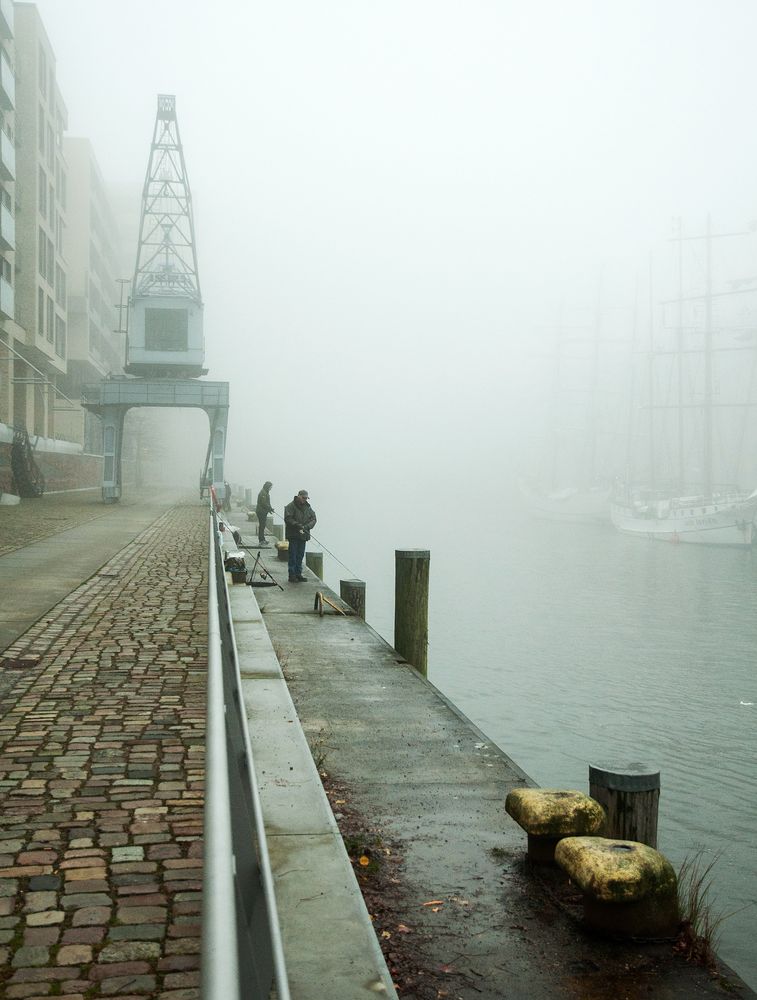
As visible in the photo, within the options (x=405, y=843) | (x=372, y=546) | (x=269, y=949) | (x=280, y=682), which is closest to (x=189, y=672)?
(x=280, y=682)

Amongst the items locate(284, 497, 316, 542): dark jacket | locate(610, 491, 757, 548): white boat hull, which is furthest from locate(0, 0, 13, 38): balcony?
locate(610, 491, 757, 548): white boat hull

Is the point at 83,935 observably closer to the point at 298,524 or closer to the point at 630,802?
the point at 630,802

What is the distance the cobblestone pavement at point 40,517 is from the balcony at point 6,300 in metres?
7.98

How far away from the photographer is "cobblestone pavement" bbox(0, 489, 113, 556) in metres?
23.4

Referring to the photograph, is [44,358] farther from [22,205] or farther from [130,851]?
[130,851]

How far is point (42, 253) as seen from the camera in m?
52.3

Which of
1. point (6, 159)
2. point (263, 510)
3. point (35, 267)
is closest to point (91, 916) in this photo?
point (263, 510)

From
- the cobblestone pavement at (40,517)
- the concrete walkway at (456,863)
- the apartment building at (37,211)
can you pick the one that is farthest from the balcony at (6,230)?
the concrete walkway at (456,863)

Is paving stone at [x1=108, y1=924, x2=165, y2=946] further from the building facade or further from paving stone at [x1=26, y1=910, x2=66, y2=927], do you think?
the building facade

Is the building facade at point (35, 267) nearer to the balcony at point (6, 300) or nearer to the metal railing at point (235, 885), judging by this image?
the balcony at point (6, 300)

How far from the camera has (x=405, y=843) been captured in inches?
227

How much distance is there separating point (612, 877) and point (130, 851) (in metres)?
2.35

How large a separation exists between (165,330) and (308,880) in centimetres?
4933

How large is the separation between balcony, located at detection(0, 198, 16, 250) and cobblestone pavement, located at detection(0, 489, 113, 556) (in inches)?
438
